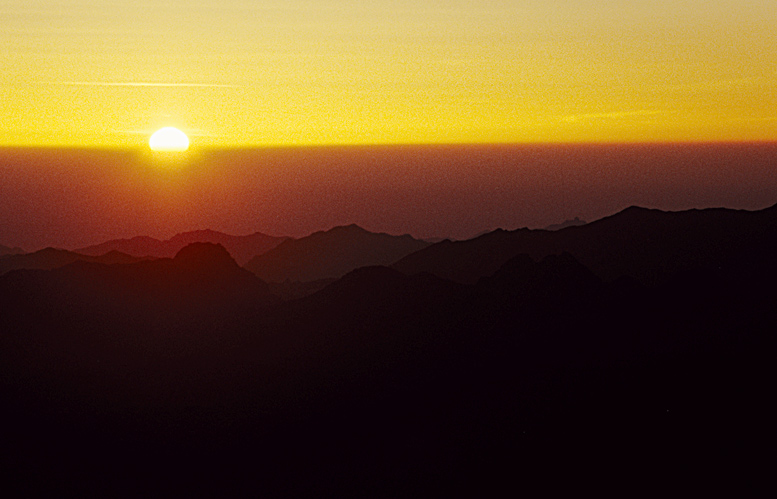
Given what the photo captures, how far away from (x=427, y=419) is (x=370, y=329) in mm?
19724

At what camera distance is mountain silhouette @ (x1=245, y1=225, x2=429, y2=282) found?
176 meters

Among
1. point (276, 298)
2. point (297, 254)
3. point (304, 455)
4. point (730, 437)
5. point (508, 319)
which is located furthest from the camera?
point (297, 254)

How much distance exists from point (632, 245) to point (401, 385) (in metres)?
55.0

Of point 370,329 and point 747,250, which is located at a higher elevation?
point 747,250

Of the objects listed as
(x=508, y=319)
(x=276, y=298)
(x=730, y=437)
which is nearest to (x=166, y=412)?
(x=276, y=298)

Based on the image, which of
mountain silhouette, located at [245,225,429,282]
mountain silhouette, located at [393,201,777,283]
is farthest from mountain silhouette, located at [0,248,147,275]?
mountain silhouette, located at [393,201,777,283]

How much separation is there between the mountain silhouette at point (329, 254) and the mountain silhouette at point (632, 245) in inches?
1498

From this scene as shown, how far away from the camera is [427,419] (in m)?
65.2

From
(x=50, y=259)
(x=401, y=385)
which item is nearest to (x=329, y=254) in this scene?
(x=50, y=259)

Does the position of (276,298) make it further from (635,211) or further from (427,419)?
(635,211)

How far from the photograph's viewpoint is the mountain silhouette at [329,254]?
17612 centimetres

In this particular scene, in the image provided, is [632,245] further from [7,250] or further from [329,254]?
[7,250]

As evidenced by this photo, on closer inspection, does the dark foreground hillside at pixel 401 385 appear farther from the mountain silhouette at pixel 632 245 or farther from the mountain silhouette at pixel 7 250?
the mountain silhouette at pixel 7 250

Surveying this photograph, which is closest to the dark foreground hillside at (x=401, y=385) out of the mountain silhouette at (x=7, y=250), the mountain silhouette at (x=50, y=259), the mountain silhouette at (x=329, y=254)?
the mountain silhouette at (x=50, y=259)
